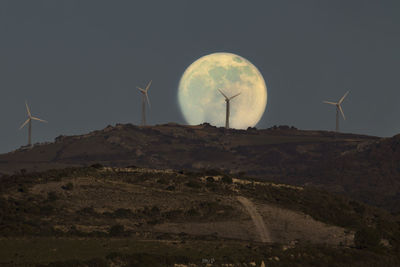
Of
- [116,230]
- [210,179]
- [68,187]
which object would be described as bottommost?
[116,230]

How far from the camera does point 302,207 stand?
427 ft

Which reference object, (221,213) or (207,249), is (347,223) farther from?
(207,249)

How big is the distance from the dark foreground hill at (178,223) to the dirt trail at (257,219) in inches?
6.1

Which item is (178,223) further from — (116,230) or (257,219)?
(116,230)

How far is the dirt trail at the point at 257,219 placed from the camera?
10950cm

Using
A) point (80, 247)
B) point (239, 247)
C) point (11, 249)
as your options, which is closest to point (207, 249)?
point (239, 247)

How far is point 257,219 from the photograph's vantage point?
118 m

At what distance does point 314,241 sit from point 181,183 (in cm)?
2933

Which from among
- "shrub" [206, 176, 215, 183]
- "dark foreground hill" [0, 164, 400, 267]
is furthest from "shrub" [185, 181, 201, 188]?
"shrub" [206, 176, 215, 183]

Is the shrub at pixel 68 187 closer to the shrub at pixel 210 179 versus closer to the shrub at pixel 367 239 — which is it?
the shrub at pixel 210 179

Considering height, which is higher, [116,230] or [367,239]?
[116,230]

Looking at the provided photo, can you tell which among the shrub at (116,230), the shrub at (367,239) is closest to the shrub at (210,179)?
the shrub at (367,239)

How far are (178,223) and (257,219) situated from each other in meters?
11.6

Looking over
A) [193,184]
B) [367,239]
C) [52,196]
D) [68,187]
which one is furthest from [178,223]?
[367,239]
